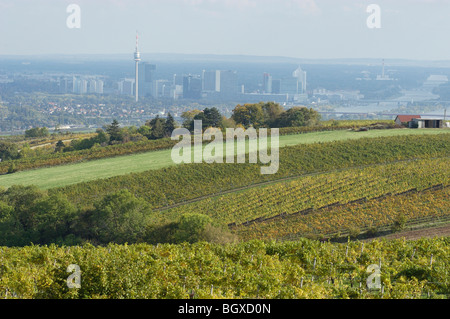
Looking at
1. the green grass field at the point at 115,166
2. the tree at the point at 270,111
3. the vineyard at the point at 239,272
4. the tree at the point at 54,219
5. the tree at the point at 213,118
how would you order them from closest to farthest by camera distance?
the vineyard at the point at 239,272, the tree at the point at 54,219, the green grass field at the point at 115,166, the tree at the point at 213,118, the tree at the point at 270,111

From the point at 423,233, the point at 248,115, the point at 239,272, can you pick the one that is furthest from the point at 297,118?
the point at 239,272

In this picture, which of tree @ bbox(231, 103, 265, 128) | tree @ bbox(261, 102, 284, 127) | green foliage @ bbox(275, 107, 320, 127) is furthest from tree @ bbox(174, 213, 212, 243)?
tree @ bbox(231, 103, 265, 128)

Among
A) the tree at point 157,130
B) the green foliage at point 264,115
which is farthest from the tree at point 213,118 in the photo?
the tree at point 157,130

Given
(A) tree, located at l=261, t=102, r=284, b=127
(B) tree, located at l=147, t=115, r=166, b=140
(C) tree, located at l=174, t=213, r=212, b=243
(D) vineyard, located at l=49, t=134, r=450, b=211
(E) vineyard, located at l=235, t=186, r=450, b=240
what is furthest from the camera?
(A) tree, located at l=261, t=102, r=284, b=127

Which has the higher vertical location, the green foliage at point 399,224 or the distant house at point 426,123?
the distant house at point 426,123

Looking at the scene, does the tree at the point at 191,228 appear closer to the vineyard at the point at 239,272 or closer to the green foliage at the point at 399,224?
the vineyard at the point at 239,272

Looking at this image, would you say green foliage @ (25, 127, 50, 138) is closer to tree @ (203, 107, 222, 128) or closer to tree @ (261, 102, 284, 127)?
tree @ (203, 107, 222, 128)
